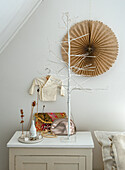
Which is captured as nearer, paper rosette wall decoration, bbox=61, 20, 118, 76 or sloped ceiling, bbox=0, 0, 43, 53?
sloped ceiling, bbox=0, 0, 43, 53

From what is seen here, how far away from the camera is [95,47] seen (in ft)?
8.05

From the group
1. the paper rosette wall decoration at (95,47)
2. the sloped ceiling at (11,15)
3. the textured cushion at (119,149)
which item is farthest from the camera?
the paper rosette wall decoration at (95,47)

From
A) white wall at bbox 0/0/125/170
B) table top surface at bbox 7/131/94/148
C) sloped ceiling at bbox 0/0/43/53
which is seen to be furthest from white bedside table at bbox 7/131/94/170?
sloped ceiling at bbox 0/0/43/53

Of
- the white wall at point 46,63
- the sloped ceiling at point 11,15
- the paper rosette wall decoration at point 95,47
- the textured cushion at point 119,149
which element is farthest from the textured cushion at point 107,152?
the sloped ceiling at point 11,15

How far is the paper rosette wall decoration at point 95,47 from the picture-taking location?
96.4 inches

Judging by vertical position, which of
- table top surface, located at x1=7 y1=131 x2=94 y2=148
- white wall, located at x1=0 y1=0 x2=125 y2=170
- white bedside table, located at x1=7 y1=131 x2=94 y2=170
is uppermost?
white wall, located at x1=0 y1=0 x2=125 y2=170

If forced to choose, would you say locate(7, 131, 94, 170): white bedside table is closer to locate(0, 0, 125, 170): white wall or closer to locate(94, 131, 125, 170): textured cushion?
locate(94, 131, 125, 170): textured cushion

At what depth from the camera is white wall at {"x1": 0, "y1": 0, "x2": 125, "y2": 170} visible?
249cm

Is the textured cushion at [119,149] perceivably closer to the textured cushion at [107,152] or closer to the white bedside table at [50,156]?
the textured cushion at [107,152]

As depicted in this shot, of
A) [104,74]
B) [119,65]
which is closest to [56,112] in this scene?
[104,74]

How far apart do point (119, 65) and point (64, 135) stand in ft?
2.95

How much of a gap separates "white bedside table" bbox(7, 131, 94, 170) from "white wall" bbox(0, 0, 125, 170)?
512 mm

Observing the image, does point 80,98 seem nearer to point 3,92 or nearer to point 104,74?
point 104,74

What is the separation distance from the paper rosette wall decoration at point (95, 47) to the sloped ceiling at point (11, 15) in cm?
52
